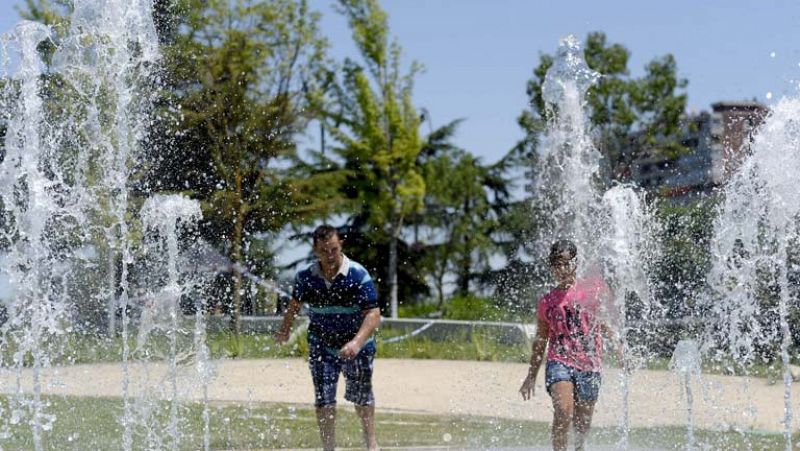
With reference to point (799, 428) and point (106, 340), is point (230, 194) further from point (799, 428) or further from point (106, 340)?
point (799, 428)

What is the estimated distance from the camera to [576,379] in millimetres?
5035

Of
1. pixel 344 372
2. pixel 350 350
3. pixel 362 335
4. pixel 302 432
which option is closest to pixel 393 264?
pixel 302 432

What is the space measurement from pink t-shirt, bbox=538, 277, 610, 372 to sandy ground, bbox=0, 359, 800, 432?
125 inches

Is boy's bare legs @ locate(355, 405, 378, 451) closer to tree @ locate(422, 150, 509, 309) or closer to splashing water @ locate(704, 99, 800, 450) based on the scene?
splashing water @ locate(704, 99, 800, 450)

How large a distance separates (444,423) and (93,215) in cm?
966

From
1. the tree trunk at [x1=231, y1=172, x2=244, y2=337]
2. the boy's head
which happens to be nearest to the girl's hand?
the boy's head

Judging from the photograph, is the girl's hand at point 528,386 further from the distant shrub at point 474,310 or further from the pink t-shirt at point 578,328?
the distant shrub at point 474,310

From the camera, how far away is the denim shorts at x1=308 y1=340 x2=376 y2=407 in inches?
223

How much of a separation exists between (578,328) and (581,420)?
0.47 m

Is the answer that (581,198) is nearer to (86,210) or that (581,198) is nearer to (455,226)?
(86,210)

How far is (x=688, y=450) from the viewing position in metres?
6.73

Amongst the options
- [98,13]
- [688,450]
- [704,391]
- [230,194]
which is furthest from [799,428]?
[230,194]

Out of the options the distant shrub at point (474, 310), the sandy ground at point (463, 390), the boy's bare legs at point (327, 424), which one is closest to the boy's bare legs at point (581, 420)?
the boy's bare legs at point (327, 424)

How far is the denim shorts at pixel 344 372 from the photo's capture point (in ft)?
18.6
